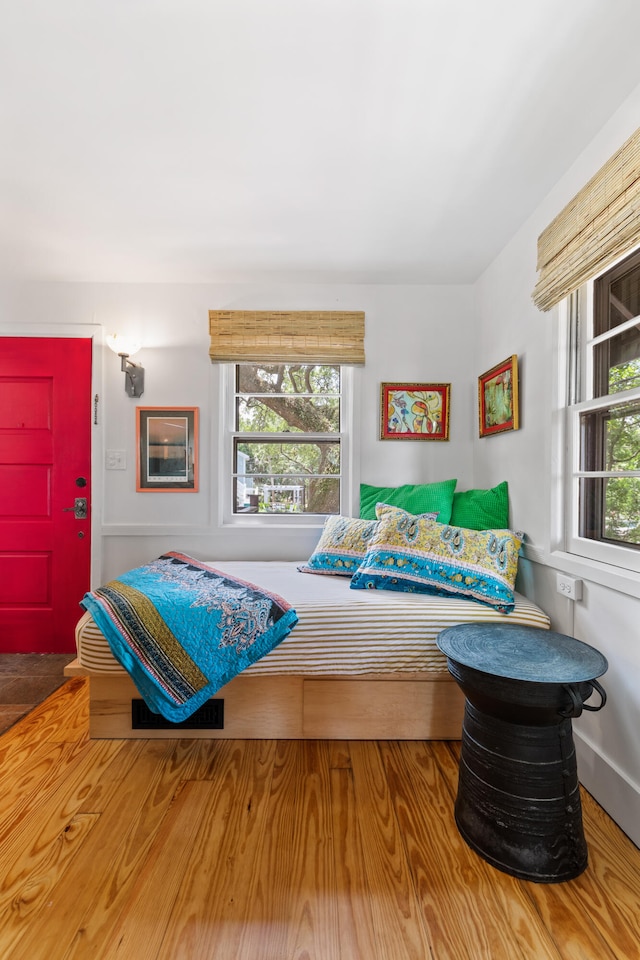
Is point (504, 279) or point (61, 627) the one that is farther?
point (61, 627)

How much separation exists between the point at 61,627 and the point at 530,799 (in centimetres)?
276

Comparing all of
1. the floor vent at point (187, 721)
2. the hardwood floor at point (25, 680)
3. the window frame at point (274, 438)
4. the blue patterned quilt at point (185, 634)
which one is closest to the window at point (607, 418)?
the blue patterned quilt at point (185, 634)

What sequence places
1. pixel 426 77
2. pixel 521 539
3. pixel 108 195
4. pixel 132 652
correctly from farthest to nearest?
pixel 521 539
pixel 108 195
pixel 132 652
pixel 426 77

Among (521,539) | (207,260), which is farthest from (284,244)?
(521,539)

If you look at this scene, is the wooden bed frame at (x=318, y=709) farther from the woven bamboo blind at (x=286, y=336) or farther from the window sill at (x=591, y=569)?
the woven bamboo blind at (x=286, y=336)

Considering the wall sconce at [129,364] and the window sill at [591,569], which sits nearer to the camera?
the window sill at [591,569]

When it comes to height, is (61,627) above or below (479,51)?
below

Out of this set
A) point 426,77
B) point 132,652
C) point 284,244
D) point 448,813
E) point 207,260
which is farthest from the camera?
point 207,260

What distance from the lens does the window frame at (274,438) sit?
290 cm

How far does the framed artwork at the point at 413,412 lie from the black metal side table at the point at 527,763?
1.70m

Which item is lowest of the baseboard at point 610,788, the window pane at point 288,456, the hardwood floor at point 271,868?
the hardwood floor at point 271,868

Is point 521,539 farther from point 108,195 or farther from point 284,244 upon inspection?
point 108,195

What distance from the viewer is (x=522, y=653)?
1.43 m

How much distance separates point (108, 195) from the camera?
1996mm
